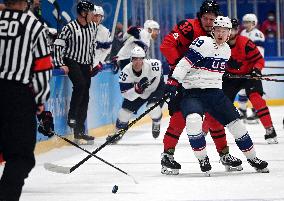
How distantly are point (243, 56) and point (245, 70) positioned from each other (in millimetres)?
456

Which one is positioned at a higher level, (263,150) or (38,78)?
(38,78)

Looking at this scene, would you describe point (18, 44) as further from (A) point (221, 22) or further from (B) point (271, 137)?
(B) point (271, 137)

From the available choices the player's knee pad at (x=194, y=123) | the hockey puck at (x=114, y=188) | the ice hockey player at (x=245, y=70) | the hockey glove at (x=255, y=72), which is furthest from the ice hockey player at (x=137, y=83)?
the hockey puck at (x=114, y=188)

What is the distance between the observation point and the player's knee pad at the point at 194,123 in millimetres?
7332

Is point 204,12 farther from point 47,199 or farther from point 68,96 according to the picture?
point 68,96

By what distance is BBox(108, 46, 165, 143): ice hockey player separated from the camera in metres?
10.6

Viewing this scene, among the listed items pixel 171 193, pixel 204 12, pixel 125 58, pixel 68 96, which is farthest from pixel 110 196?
pixel 125 58

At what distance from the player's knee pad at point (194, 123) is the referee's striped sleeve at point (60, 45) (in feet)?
10.3

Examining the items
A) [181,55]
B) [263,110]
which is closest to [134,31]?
[263,110]

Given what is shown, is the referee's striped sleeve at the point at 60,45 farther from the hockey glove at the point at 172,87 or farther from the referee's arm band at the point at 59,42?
the hockey glove at the point at 172,87

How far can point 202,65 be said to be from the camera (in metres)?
7.39

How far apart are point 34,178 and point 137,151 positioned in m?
2.36

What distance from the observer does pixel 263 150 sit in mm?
9531

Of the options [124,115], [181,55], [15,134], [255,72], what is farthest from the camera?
[124,115]
